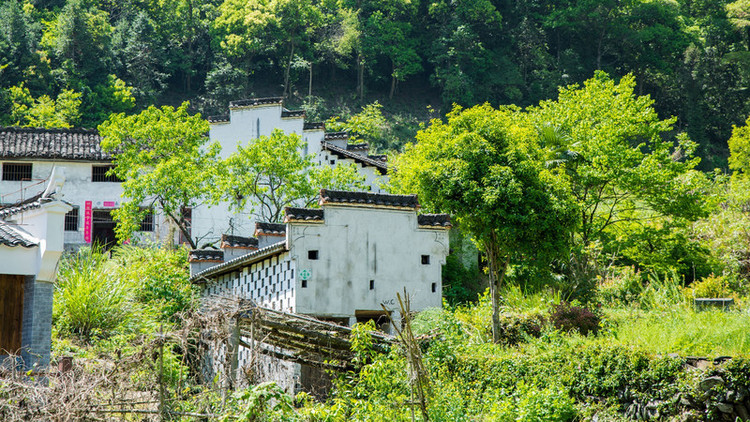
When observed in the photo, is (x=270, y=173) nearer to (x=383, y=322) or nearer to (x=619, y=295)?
(x=383, y=322)

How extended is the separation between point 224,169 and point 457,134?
10.2 metres

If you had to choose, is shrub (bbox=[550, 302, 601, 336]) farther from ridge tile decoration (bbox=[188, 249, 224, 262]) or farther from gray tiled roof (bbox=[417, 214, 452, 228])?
ridge tile decoration (bbox=[188, 249, 224, 262])

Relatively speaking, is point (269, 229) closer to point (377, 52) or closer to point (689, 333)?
point (689, 333)

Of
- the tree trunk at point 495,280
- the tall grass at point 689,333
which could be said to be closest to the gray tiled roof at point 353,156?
the tree trunk at point 495,280

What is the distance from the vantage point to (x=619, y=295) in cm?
2619

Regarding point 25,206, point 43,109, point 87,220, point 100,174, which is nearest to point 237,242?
point 25,206

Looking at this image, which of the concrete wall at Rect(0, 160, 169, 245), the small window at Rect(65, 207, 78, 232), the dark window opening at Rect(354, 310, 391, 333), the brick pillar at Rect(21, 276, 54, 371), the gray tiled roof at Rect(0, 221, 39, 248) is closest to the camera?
the gray tiled roof at Rect(0, 221, 39, 248)

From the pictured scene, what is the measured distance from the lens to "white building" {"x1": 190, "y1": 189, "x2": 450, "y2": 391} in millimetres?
23047

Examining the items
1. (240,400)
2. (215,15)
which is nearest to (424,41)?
(215,15)

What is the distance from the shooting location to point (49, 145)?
39.6 meters

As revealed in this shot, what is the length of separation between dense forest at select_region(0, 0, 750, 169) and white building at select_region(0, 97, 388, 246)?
18139 millimetres

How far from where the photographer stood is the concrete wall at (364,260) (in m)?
23.1

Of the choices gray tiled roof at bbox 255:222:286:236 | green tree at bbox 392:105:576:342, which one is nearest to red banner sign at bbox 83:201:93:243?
gray tiled roof at bbox 255:222:286:236

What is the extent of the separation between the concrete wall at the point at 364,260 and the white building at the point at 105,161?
10371 millimetres
